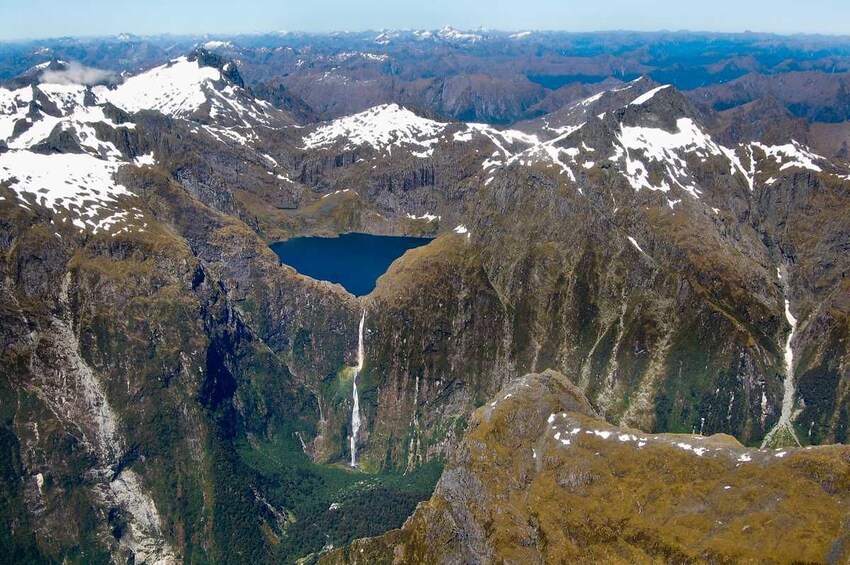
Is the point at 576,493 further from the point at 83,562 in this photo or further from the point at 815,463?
the point at 83,562

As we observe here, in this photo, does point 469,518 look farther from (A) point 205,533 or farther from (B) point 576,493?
(A) point 205,533

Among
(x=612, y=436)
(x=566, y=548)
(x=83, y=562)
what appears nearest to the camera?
(x=566, y=548)

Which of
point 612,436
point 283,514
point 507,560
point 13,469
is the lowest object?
point 283,514

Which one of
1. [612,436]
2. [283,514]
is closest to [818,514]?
[612,436]

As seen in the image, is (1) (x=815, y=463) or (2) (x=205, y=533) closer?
(1) (x=815, y=463)

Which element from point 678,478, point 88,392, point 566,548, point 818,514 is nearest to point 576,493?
point 566,548

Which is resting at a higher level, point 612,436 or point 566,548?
point 612,436

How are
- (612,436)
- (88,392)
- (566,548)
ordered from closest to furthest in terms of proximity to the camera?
(566,548)
(612,436)
(88,392)
